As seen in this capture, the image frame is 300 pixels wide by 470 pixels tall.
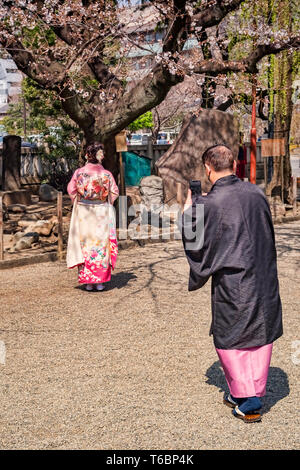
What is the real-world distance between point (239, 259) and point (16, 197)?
13197 millimetres

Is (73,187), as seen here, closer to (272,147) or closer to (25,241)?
(25,241)

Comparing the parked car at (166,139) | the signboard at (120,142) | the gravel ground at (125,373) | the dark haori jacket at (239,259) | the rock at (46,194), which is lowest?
the gravel ground at (125,373)

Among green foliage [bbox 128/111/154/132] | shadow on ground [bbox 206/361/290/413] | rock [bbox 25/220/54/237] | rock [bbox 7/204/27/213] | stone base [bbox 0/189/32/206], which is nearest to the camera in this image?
shadow on ground [bbox 206/361/290/413]

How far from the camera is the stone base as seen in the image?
16.2m

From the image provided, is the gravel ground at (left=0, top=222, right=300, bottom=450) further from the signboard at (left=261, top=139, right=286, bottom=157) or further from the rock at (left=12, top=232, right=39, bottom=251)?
the signboard at (left=261, top=139, right=286, bottom=157)

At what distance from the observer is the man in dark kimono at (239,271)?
3865 millimetres

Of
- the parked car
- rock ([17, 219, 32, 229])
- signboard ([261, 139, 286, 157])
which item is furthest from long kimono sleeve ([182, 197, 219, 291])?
the parked car

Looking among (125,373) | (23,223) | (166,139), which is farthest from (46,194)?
(166,139)

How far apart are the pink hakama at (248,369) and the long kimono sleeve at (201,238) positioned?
53cm

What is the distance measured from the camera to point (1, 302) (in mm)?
7453

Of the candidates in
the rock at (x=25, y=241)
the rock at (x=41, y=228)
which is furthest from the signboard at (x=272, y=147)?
the rock at (x=25, y=241)

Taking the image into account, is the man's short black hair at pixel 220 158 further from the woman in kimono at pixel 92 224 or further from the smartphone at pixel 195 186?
the woman in kimono at pixel 92 224

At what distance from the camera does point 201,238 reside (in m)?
3.94

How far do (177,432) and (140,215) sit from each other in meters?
10.4
